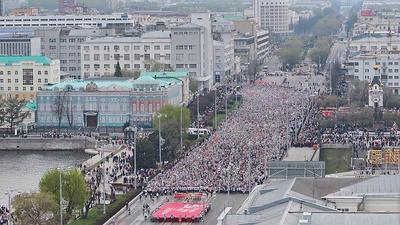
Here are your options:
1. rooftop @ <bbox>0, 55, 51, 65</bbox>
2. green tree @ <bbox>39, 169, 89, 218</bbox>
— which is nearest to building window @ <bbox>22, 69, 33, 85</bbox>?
rooftop @ <bbox>0, 55, 51, 65</bbox>

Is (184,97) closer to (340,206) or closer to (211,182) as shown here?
(211,182)

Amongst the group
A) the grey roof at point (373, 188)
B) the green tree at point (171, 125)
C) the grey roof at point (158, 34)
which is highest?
the grey roof at point (158, 34)

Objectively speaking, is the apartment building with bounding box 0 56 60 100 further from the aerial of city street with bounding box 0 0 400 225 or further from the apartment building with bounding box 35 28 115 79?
the apartment building with bounding box 35 28 115 79

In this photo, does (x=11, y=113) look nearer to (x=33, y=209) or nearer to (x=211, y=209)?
(x=211, y=209)

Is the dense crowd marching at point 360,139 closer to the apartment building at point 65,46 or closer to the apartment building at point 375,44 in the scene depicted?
the apartment building at point 65,46

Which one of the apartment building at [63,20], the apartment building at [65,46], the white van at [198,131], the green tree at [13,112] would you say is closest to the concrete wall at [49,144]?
the green tree at [13,112]

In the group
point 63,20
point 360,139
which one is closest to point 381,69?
point 360,139

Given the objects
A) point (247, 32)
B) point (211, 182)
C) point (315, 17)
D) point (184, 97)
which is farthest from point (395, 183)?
point (315, 17)
